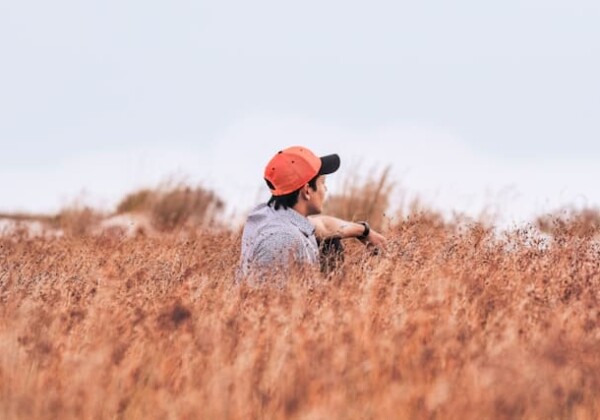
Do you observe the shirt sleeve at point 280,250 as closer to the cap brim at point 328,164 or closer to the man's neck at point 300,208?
the man's neck at point 300,208

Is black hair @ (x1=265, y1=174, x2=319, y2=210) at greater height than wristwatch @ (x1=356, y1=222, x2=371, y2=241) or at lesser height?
greater

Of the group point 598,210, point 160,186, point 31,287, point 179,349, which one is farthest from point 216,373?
point 160,186

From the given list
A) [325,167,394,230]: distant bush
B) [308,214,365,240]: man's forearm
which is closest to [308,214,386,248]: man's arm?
[308,214,365,240]: man's forearm

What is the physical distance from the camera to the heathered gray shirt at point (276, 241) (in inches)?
221

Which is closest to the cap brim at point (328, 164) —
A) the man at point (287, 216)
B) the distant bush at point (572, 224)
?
the man at point (287, 216)

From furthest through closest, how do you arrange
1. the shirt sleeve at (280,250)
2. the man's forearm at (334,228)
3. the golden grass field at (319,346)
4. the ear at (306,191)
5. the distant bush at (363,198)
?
the distant bush at (363,198) → the man's forearm at (334,228) → the ear at (306,191) → the shirt sleeve at (280,250) → the golden grass field at (319,346)

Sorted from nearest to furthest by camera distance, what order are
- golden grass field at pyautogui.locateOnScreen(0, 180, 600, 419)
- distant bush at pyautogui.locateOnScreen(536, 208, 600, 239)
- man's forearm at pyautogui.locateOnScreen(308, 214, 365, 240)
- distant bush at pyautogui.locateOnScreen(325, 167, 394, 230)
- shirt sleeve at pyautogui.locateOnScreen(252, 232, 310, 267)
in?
golden grass field at pyautogui.locateOnScreen(0, 180, 600, 419), shirt sleeve at pyautogui.locateOnScreen(252, 232, 310, 267), man's forearm at pyautogui.locateOnScreen(308, 214, 365, 240), distant bush at pyautogui.locateOnScreen(536, 208, 600, 239), distant bush at pyautogui.locateOnScreen(325, 167, 394, 230)

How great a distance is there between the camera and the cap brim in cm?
585

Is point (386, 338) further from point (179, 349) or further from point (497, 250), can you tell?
point (497, 250)

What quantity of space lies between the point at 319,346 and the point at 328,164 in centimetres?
183

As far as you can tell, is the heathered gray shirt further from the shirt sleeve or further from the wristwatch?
the wristwatch

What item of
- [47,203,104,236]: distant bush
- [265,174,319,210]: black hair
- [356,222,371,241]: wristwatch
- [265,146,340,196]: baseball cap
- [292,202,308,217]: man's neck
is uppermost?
[265,146,340,196]: baseball cap

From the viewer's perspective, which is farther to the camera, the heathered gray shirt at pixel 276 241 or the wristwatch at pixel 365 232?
the wristwatch at pixel 365 232

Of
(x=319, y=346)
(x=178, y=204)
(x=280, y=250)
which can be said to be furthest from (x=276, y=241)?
(x=178, y=204)
